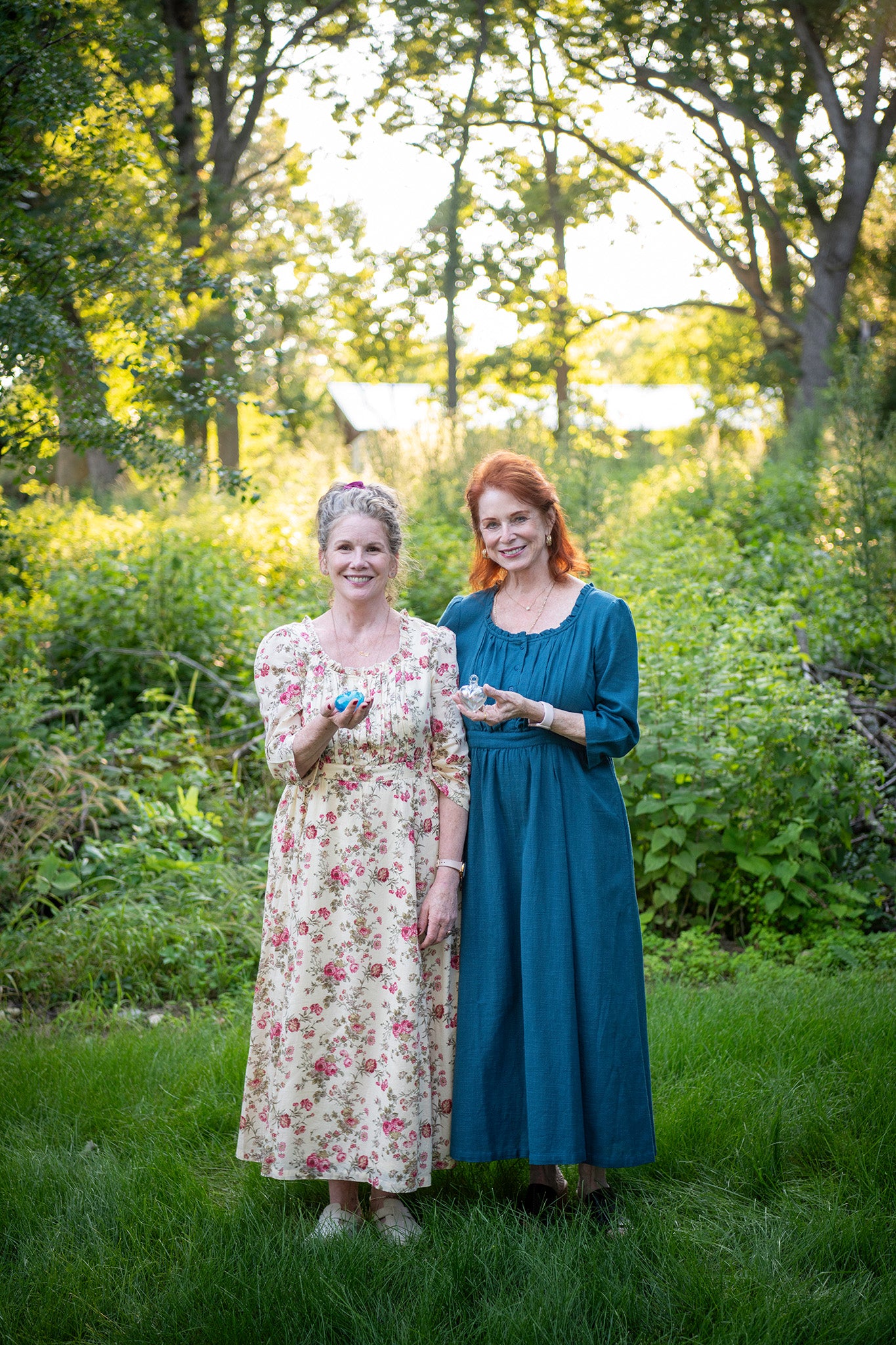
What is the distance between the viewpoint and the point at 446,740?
115 inches

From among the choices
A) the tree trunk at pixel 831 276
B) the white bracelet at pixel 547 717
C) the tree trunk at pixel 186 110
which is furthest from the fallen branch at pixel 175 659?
the tree trunk at pixel 831 276

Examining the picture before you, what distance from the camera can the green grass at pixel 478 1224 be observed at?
2367 millimetres

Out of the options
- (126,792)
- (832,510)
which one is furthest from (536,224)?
(126,792)

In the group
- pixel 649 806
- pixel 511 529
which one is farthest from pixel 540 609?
pixel 649 806

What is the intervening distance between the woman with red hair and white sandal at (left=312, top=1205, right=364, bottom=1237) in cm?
32

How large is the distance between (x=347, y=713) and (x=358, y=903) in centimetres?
54

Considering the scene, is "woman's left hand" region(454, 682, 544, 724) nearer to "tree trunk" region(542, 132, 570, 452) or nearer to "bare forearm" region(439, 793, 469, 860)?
"bare forearm" region(439, 793, 469, 860)

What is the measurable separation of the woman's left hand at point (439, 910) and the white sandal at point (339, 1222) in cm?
70

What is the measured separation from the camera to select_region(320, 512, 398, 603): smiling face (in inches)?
113

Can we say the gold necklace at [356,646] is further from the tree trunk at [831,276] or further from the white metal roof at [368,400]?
the white metal roof at [368,400]

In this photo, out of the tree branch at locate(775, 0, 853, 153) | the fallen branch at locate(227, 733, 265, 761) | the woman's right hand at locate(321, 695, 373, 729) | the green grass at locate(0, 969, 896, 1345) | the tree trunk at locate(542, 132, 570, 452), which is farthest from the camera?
the tree trunk at locate(542, 132, 570, 452)

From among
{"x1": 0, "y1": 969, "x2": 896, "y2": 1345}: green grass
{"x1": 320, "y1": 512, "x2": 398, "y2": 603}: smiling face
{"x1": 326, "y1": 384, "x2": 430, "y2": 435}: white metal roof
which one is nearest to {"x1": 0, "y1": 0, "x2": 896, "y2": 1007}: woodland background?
{"x1": 0, "y1": 969, "x2": 896, "y2": 1345}: green grass

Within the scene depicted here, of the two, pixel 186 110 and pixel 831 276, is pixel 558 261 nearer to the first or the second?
pixel 831 276

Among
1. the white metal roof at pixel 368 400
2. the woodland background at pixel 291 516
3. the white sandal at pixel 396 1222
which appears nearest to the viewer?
the white sandal at pixel 396 1222
